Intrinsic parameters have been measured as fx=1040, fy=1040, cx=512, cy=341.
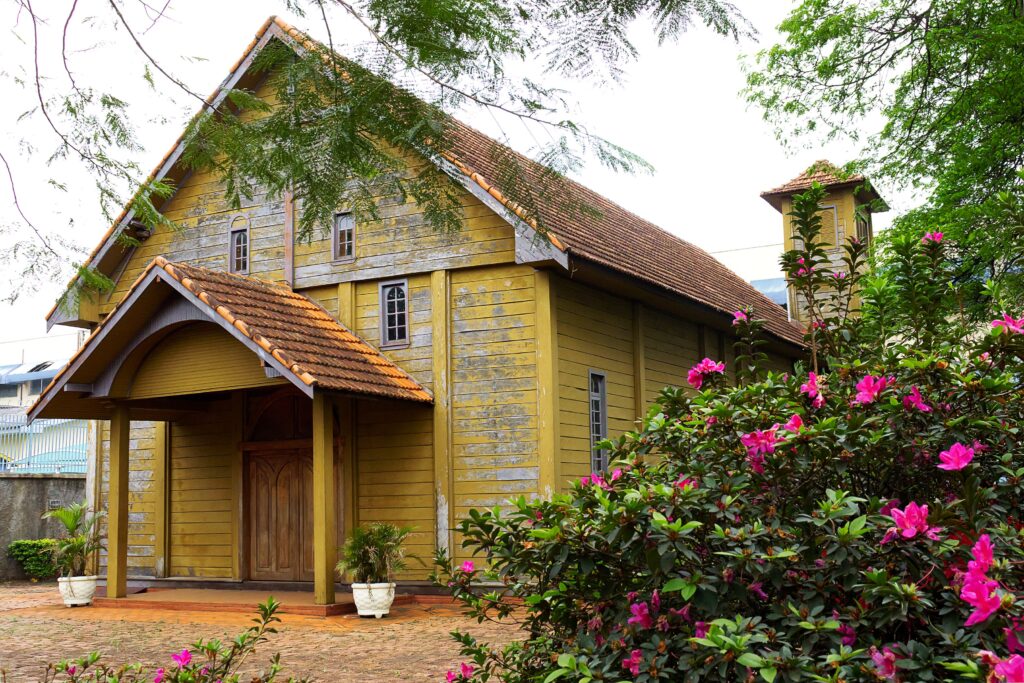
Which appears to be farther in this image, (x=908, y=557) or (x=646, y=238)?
(x=646, y=238)

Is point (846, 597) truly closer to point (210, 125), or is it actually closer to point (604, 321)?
point (210, 125)

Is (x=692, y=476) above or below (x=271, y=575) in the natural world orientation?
above

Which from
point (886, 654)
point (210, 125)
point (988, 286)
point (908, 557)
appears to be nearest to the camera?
point (886, 654)

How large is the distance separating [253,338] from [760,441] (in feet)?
32.8

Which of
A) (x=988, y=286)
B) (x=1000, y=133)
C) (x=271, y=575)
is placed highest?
(x=1000, y=133)

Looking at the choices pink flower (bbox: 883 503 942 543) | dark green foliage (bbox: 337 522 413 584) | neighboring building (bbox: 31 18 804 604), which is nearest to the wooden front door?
neighboring building (bbox: 31 18 804 604)

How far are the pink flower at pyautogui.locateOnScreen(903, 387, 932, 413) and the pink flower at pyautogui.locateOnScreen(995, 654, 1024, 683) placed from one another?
1.57 m

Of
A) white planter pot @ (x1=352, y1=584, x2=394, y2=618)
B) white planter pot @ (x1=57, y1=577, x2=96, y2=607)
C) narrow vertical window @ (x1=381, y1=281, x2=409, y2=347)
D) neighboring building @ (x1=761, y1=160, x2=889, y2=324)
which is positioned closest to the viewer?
white planter pot @ (x1=352, y1=584, x2=394, y2=618)

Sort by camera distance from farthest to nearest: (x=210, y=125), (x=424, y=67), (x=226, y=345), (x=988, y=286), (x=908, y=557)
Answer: (x=226, y=345) < (x=210, y=125) < (x=424, y=67) < (x=988, y=286) < (x=908, y=557)

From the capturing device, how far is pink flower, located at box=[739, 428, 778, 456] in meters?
4.45

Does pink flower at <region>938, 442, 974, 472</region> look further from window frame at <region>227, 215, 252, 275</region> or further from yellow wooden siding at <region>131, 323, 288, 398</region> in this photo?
window frame at <region>227, 215, 252, 275</region>

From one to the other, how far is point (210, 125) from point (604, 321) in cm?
987

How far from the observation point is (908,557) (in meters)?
3.92

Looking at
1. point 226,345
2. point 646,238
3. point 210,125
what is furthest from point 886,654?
point 646,238
